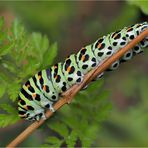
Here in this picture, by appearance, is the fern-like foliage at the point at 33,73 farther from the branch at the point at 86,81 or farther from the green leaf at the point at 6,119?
the branch at the point at 86,81

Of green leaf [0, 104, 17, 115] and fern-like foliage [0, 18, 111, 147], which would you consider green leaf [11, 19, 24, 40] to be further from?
green leaf [0, 104, 17, 115]

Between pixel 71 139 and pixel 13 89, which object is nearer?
pixel 13 89

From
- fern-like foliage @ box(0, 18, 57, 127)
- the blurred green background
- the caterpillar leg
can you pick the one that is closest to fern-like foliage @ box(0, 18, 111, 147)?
fern-like foliage @ box(0, 18, 57, 127)

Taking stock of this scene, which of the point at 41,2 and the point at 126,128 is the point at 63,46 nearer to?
the point at 41,2

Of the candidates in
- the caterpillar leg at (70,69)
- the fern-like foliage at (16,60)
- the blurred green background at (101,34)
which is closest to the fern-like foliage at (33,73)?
the fern-like foliage at (16,60)

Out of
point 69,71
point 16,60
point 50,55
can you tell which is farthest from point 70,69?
point 16,60

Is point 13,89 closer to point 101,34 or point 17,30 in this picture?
point 17,30
